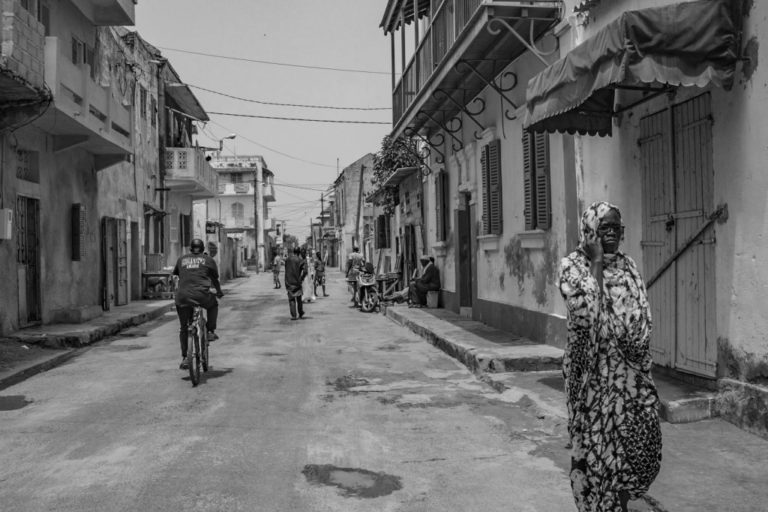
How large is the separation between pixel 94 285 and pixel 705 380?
15.5m

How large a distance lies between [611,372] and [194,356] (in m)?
5.81

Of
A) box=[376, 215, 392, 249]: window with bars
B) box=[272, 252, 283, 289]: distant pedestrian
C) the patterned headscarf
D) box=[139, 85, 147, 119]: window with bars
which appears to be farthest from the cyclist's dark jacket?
box=[272, 252, 283, 289]: distant pedestrian

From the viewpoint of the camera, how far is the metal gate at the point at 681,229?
21.2 feet

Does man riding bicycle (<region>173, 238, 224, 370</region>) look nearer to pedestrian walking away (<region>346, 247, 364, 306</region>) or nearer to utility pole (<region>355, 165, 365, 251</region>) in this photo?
pedestrian walking away (<region>346, 247, 364, 306</region>)

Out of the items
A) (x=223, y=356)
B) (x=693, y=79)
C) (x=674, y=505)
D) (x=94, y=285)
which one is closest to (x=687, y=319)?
(x=693, y=79)

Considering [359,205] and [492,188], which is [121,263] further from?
[359,205]

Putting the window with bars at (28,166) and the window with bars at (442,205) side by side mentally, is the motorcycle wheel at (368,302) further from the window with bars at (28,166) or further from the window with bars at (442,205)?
the window with bars at (28,166)

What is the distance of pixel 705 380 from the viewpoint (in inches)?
259

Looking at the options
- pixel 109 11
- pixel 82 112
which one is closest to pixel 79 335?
pixel 82 112

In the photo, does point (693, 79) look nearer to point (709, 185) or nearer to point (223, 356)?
point (709, 185)

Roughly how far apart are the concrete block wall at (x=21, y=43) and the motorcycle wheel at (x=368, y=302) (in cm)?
1022

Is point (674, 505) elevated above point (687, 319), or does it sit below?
below

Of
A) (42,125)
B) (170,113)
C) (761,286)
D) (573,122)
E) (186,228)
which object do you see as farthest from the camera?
(186,228)

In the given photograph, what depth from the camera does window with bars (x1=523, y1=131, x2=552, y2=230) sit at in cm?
1005
